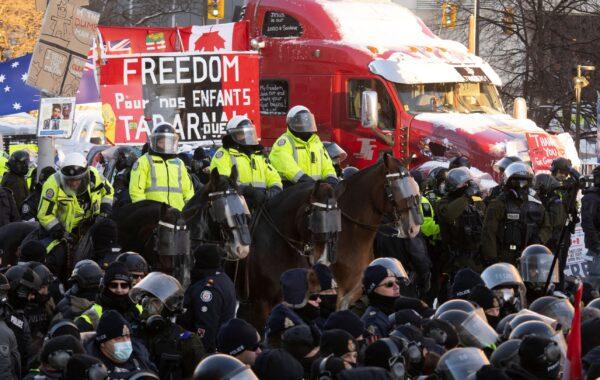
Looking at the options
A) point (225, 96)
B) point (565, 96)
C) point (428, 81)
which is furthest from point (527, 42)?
point (225, 96)

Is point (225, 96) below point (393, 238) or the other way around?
the other way around

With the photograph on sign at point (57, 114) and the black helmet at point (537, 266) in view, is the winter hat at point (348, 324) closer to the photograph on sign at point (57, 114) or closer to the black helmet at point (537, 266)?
the black helmet at point (537, 266)

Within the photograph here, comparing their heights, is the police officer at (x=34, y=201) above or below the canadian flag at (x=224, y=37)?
below

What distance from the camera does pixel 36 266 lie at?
10172 mm

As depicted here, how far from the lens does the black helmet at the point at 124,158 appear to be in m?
19.2

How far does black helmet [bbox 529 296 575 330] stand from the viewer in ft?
30.3

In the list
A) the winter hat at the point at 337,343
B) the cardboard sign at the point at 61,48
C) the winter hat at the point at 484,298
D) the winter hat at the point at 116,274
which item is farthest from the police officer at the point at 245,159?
the winter hat at the point at 337,343

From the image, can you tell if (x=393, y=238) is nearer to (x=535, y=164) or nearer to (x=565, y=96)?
(x=535, y=164)

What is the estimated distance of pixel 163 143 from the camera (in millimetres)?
13633

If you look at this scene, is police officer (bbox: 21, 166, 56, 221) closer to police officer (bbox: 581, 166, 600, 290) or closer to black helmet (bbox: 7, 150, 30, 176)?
black helmet (bbox: 7, 150, 30, 176)

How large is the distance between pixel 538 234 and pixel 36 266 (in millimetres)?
6374

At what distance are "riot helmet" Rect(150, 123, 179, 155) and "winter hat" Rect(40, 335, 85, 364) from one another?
19.4 feet

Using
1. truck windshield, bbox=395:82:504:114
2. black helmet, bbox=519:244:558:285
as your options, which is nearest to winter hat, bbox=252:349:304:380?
black helmet, bbox=519:244:558:285

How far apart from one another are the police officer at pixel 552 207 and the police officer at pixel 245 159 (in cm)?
315
